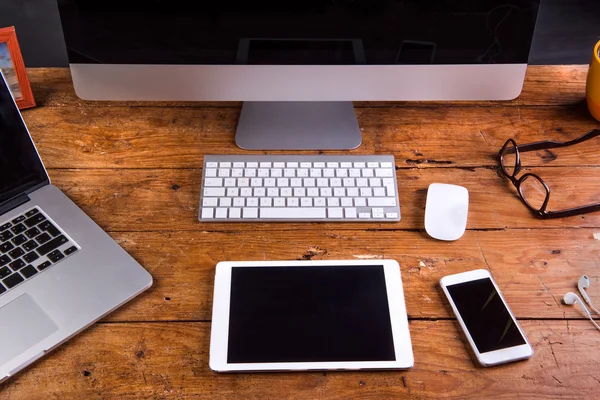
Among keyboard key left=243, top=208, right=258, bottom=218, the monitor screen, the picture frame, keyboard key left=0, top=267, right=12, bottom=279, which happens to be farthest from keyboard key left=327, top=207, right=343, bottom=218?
the picture frame

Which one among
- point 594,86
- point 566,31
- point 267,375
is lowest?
point 566,31

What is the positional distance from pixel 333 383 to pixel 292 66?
472 mm

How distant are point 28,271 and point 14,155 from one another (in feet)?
0.56

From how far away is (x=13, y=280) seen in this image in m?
0.70

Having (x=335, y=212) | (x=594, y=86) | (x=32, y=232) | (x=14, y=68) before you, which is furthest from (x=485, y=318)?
(x=14, y=68)

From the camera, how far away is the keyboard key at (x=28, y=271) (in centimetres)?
71

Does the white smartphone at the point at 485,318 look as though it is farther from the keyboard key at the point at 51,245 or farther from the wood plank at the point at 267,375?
the keyboard key at the point at 51,245

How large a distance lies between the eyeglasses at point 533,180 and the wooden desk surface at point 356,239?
1cm

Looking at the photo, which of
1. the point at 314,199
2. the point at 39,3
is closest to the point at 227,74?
the point at 314,199

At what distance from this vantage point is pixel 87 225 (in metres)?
0.78

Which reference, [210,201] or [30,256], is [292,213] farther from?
[30,256]

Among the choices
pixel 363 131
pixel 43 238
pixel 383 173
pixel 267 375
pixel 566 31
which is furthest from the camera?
pixel 566 31

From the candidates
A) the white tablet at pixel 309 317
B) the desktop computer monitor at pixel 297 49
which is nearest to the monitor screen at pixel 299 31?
the desktop computer monitor at pixel 297 49

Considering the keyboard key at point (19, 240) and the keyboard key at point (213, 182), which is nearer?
the keyboard key at point (19, 240)
